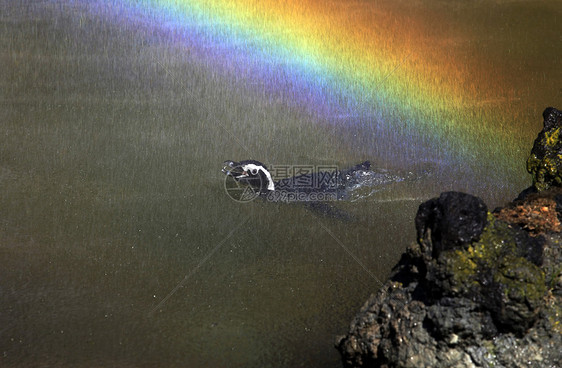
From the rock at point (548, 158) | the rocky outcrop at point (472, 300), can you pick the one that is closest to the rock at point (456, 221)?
the rocky outcrop at point (472, 300)

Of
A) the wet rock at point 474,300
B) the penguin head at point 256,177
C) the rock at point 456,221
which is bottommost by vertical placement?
the wet rock at point 474,300

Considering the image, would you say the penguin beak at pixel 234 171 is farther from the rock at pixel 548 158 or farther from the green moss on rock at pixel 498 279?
the green moss on rock at pixel 498 279

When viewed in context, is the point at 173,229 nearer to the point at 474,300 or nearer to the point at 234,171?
the point at 234,171

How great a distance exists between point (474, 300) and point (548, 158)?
215 cm

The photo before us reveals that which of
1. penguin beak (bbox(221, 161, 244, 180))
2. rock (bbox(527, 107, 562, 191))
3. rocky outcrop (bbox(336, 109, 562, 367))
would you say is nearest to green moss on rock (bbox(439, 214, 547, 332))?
rocky outcrop (bbox(336, 109, 562, 367))

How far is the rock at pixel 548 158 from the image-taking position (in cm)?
505

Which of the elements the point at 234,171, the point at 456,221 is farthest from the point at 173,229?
the point at 456,221

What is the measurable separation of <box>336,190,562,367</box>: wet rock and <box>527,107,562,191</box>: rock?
5.19 feet

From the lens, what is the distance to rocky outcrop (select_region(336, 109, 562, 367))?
11.2 feet

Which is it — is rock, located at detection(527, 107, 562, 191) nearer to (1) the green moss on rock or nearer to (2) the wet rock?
(2) the wet rock

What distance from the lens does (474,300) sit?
3414 mm

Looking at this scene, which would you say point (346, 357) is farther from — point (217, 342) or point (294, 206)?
point (294, 206)

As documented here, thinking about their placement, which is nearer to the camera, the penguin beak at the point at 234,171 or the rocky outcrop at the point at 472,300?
the rocky outcrop at the point at 472,300

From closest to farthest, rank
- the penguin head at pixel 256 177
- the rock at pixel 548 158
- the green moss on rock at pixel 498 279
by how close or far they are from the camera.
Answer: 1. the green moss on rock at pixel 498 279
2. the rock at pixel 548 158
3. the penguin head at pixel 256 177
